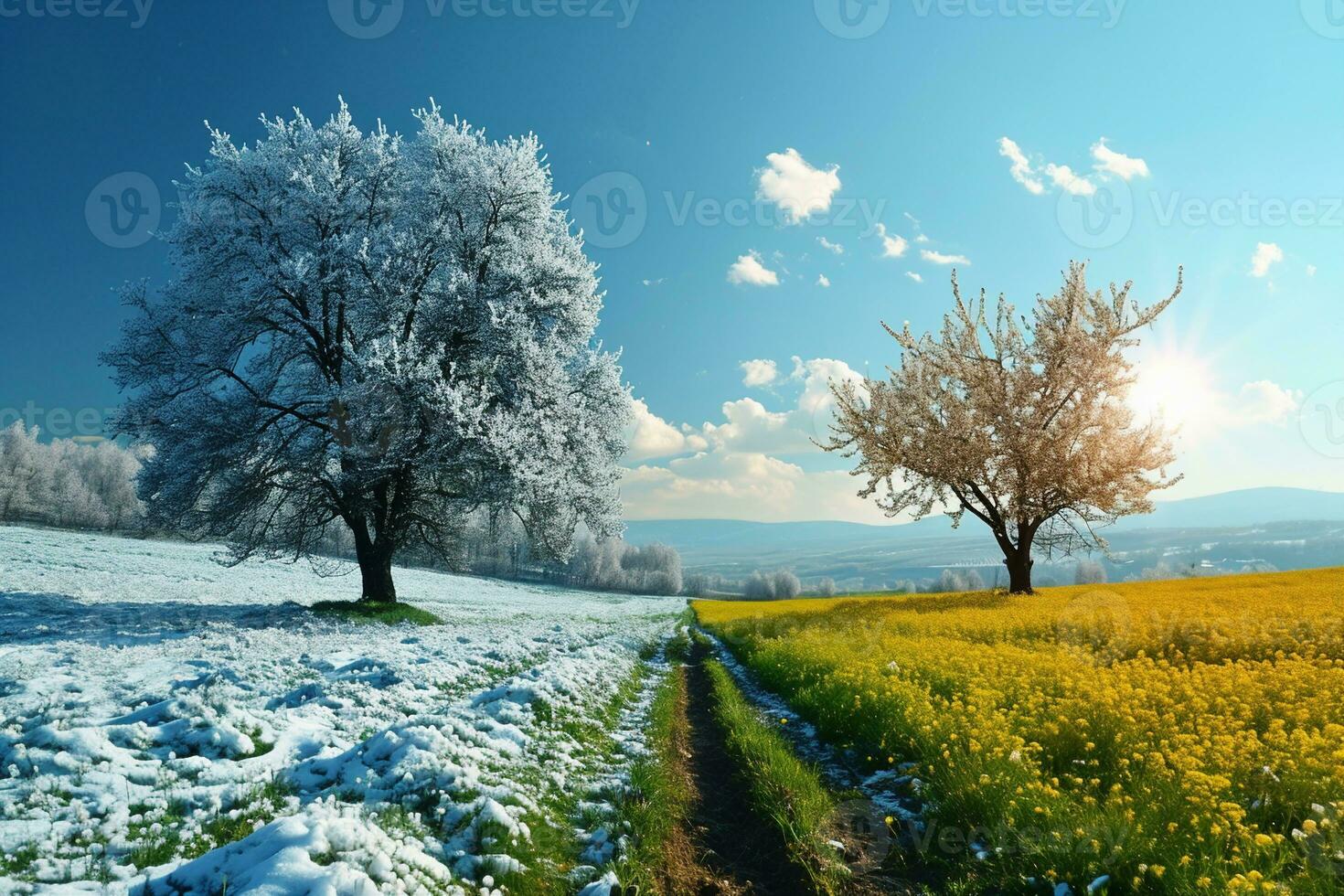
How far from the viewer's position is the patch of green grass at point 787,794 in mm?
5793

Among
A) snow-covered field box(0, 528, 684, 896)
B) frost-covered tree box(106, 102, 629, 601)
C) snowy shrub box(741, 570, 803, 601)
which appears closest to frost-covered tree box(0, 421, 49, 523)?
frost-covered tree box(106, 102, 629, 601)

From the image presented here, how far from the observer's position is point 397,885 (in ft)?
14.0

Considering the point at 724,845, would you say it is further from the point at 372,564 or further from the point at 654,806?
the point at 372,564

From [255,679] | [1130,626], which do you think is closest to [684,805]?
[255,679]

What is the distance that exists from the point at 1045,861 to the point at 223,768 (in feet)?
25.9

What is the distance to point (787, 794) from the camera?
724cm

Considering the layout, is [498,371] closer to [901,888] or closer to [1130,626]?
[901,888]

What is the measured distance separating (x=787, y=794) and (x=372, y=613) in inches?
748

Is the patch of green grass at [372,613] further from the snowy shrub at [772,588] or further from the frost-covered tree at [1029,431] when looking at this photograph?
the snowy shrub at [772,588]

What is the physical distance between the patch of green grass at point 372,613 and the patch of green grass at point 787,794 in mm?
14848

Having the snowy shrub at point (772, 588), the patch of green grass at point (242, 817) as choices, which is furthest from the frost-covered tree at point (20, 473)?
the snowy shrub at point (772, 588)

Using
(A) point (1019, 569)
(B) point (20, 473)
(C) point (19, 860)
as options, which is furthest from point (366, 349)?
(B) point (20, 473)

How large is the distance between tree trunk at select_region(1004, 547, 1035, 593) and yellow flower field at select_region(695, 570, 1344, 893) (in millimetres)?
11349

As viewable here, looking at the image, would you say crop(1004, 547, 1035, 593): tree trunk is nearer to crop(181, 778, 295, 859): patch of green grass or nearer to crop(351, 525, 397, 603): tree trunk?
crop(351, 525, 397, 603): tree trunk
